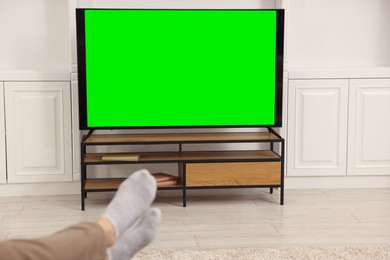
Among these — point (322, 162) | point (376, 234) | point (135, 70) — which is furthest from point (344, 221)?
point (135, 70)

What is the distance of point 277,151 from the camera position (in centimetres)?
448

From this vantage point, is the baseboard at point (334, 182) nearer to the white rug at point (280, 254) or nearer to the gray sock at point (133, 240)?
the white rug at point (280, 254)

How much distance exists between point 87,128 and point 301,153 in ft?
4.99

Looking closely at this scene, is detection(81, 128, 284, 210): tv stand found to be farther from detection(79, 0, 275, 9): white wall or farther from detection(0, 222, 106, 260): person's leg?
detection(0, 222, 106, 260): person's leg

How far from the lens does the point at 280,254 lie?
3062 mm

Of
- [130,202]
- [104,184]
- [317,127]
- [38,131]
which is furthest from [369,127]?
[130,202]

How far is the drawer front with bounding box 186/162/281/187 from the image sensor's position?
4.04m

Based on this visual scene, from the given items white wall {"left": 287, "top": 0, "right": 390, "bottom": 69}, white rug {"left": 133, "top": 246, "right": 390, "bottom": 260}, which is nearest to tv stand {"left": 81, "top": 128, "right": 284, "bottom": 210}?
white wall {"left": 287, "top": 0, "right": 390, "bottom": 69}

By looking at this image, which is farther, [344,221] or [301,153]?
[301,153]

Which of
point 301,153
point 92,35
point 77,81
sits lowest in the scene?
point 301,153

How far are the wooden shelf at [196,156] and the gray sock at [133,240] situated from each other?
1.74 m

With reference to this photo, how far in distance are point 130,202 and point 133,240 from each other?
0.14 meters

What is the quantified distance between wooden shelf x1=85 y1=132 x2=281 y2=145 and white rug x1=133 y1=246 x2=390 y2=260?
1051mm

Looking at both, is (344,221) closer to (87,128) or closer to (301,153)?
(301,153)
